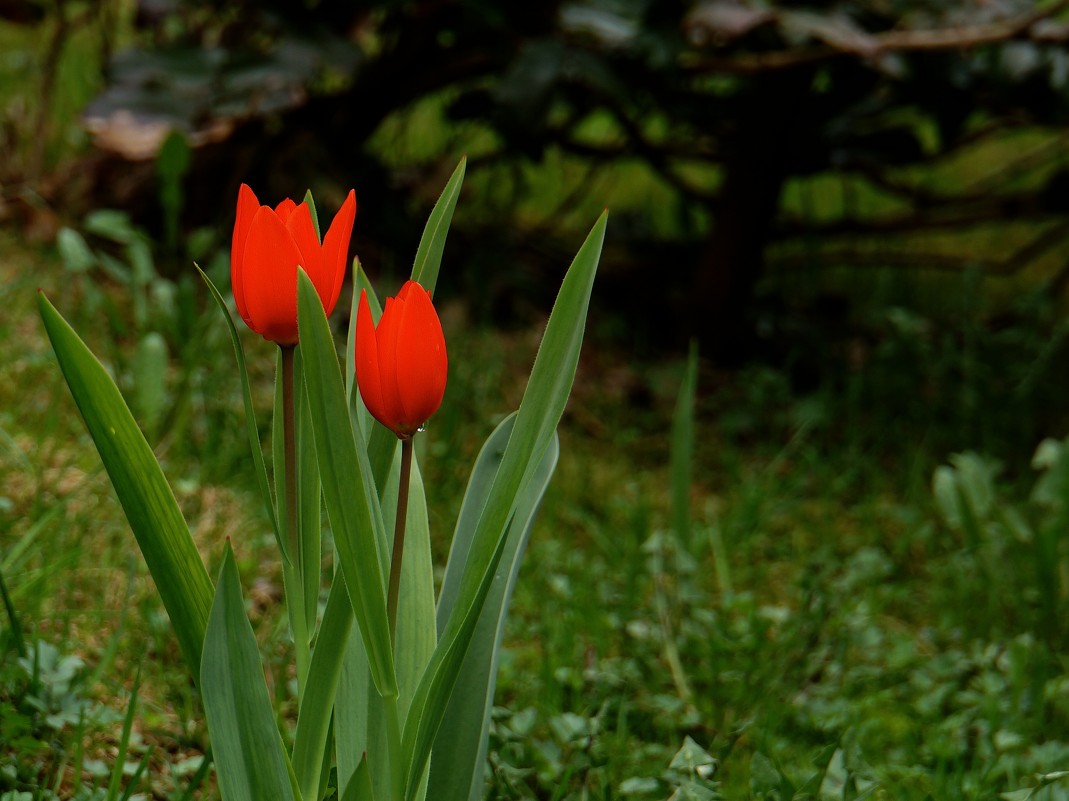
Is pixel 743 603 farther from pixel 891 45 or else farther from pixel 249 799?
pixel 891 45

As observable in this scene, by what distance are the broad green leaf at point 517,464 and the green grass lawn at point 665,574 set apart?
0.30 m

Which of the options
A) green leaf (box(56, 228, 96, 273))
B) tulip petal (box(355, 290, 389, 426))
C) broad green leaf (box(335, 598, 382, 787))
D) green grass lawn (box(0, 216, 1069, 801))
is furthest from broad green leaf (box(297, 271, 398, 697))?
green leaf (box(56, 228, 96, 273))

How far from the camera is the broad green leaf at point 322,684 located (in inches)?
29.2

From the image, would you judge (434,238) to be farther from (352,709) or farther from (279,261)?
(352,709)

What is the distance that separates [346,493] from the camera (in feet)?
2.26

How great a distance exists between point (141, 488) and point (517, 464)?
237 millimetres

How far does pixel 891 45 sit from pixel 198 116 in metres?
1.18

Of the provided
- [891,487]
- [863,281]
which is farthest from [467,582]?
[863,281]

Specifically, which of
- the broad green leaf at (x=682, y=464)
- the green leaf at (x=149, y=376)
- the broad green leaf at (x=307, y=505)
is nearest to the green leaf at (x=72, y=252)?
the green leaf at (x=149, y=376)

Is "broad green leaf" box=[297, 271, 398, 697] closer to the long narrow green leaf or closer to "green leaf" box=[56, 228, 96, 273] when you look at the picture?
the long narrow green leaf

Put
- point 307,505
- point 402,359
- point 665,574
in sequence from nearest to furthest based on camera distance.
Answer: point 402,359, point 307,505, point 665,574

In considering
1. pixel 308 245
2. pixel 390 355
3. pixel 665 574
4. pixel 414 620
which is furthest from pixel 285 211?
pixel 665 574

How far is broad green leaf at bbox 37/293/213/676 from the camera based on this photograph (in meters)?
0.67

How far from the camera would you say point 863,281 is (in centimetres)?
307
